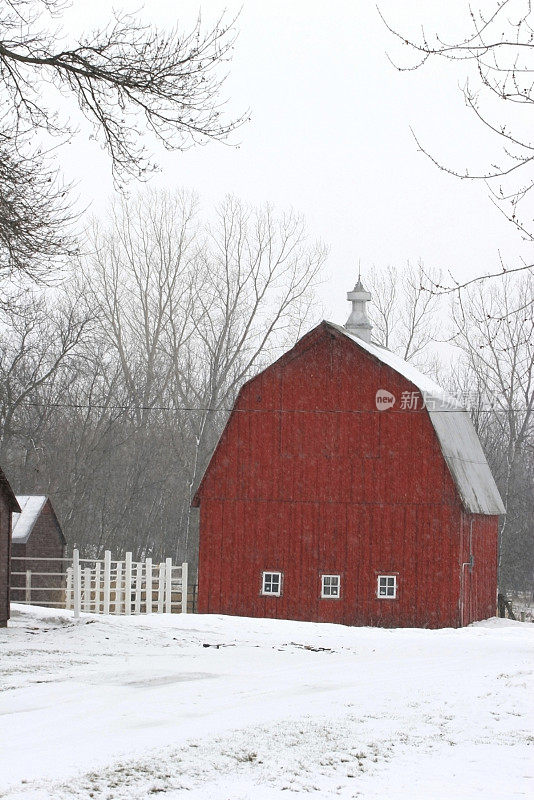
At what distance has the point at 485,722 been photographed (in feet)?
34.9

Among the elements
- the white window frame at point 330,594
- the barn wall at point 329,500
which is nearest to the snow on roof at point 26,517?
the barn wall at point 329,500

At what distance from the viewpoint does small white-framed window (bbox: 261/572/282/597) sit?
91.4ft

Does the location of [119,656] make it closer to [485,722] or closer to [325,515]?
[485,722]

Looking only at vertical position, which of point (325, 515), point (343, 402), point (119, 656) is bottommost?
point (119, 656)

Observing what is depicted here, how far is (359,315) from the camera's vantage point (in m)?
34.8

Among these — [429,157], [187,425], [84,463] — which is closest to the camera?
[429,157]

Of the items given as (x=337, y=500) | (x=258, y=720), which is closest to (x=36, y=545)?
(x=337, y=500)

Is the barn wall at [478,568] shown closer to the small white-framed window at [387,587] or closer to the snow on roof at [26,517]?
the small white-framed window at [387,587]

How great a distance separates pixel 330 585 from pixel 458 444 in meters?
5.51

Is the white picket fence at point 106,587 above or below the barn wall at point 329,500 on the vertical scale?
below

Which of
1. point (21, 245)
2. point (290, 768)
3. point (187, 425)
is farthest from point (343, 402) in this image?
point (187, 425)

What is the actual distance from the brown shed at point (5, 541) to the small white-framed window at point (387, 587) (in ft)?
32.2

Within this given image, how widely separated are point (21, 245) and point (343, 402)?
15.5 metres

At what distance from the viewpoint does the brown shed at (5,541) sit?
2024 centimetres
